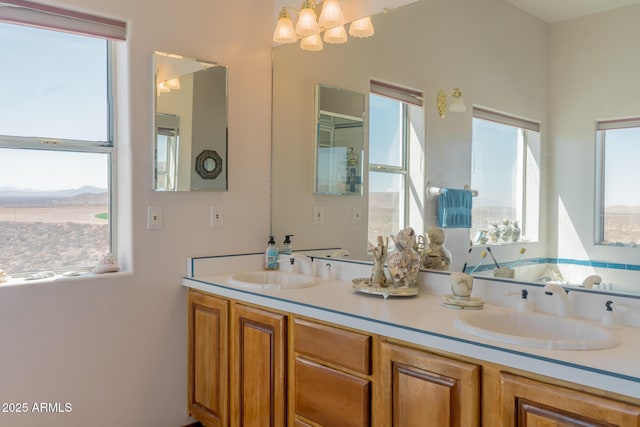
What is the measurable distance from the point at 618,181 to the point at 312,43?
5.26ft

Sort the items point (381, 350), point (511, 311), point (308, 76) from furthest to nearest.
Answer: point (308, 76)
point (511, 311)
point (381, 350)

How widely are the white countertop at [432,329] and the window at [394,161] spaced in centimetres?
35

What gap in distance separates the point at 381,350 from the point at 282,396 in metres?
0.58

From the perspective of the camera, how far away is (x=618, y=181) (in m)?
1.65

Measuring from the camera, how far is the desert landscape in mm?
2172

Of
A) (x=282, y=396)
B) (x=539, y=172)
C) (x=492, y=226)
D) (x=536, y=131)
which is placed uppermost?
(x=536, y=131)

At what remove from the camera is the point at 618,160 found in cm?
165

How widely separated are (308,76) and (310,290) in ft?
3.97

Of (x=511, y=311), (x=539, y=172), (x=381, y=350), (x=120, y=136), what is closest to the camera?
(x=381, y=350)

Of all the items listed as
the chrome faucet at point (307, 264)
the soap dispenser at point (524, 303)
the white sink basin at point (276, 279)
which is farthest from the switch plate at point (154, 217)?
the soap dispenser at point (524, 303)

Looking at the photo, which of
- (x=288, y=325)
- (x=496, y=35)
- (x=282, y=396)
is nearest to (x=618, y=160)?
(x=496, y=35)

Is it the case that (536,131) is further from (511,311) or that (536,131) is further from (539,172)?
(511,311)

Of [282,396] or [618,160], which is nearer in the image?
[618,160]

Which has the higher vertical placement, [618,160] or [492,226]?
[618,160]
